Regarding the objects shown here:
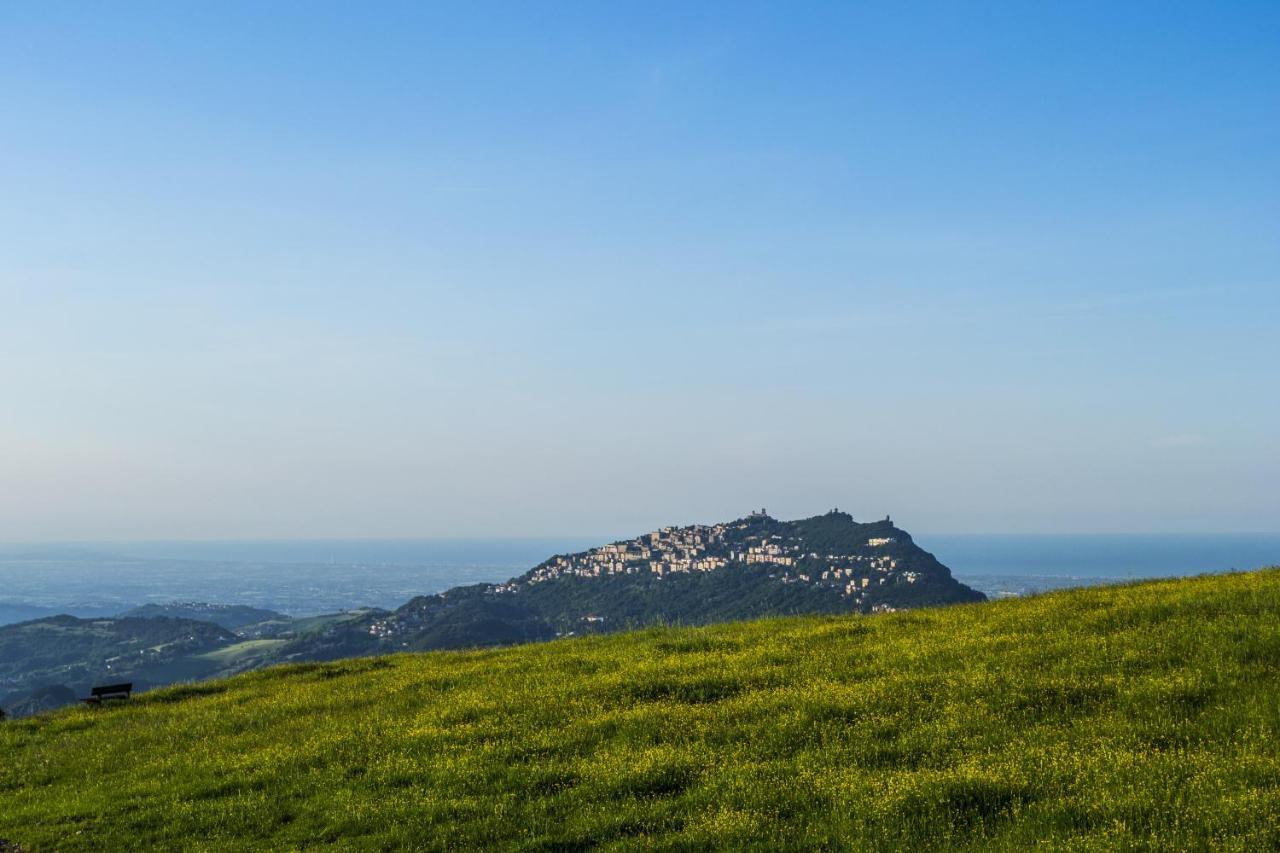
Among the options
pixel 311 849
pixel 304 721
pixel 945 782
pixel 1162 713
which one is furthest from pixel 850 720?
pixel 304 721

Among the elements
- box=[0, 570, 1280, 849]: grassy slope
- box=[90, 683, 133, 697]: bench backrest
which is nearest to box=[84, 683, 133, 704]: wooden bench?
box=[90, 683, 133, 697]: bench backrest

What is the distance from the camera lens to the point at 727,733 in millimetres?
17453

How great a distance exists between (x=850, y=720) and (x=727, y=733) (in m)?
2.61

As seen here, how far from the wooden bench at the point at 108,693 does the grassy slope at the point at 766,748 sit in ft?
10.4

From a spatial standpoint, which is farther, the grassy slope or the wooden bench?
the wooden bench

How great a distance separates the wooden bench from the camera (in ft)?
99.0

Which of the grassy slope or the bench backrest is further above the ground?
the grassy slope

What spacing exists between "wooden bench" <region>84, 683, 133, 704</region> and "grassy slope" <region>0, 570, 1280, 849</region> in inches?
125

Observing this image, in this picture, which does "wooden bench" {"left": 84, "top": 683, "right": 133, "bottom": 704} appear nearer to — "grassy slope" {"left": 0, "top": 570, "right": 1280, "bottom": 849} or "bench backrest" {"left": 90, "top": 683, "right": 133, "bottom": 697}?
"bench backrest" {"left": 90, "top": 683, "right": 133, "bottom": 697}

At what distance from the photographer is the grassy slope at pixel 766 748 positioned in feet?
41.6

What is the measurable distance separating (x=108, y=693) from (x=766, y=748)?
26782mm

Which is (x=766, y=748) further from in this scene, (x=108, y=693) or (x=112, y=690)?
(x=108, y=693)

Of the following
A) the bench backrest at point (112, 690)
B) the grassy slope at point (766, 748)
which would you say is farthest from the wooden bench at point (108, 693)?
the grassy slope at point (766, 748)

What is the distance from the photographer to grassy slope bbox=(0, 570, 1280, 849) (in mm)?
12680
